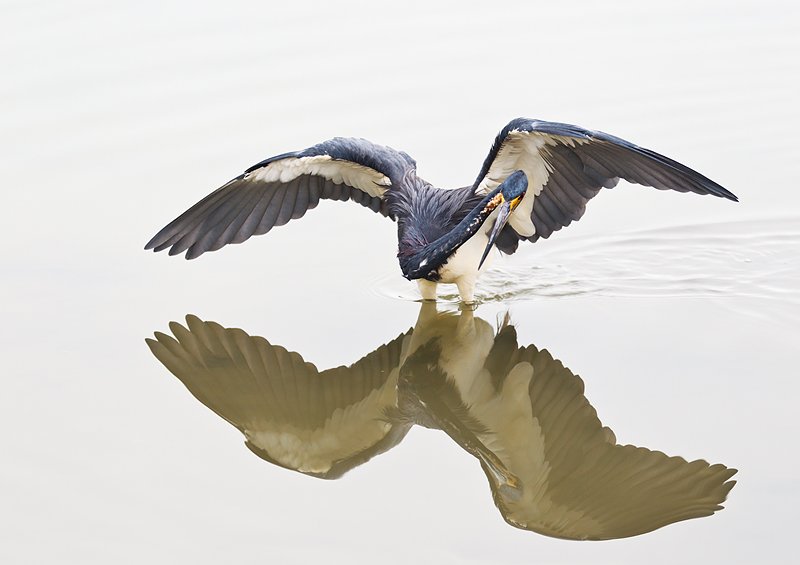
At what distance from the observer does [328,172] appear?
8414 millimetres

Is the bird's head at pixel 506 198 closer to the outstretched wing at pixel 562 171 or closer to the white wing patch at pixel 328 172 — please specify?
the outstretched wing at pixel 562 171

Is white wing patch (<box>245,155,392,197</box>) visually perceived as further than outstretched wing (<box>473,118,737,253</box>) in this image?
Yes

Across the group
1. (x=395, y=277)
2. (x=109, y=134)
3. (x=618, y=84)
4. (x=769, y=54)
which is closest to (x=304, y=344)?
(x=395, y=277)

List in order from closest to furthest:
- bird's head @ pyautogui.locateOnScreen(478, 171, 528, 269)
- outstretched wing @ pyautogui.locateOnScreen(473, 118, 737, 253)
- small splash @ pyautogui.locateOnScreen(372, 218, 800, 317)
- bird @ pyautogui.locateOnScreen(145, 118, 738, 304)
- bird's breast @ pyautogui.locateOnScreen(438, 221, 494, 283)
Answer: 1. outstretched wing @ pyautogui.locateOnScreen(473, 118, 737, 253)
2. bird @ pyautogui.locateOnScreen(145, 118, 738, 304)
3. bird's head @ pyautogui.locateOnScreen(478, 171, 528, 269)
4. bird's breast @ pyautogui.locateOnScreen(438, 221, 494, 283)
5. small splash @ pyautogui.locateOnScreen(372, 218, 800, 317)

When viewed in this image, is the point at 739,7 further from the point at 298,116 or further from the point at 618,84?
the point at 298,116

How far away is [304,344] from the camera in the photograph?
7516mm

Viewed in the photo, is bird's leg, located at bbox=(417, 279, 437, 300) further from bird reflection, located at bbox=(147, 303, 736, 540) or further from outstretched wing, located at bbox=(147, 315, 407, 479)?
outstretched wing, located at bbox=(147, 315, 407, 479)

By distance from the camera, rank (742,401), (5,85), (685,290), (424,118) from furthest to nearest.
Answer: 1. (5,85)
2. (424,118)
3. (685,290)
4. (742,401)

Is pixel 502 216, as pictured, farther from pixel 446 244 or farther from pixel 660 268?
pixel 660 268

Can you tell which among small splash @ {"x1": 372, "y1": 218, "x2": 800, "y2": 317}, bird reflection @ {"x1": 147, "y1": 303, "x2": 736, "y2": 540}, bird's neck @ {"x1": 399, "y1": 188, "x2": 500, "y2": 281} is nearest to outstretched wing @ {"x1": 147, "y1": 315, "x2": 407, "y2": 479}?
bird reflection @ {"x1": 147, "y1": 303, "x2": 736, "y2": 540}

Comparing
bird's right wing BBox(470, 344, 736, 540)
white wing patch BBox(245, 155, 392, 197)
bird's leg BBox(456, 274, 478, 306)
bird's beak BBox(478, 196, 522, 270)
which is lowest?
bird's right wing BBox(470, 344, 736, 540)

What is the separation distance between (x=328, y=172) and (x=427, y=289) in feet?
3.58

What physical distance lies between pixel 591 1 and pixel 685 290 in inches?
229

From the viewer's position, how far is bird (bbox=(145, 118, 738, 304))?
7230 mm
